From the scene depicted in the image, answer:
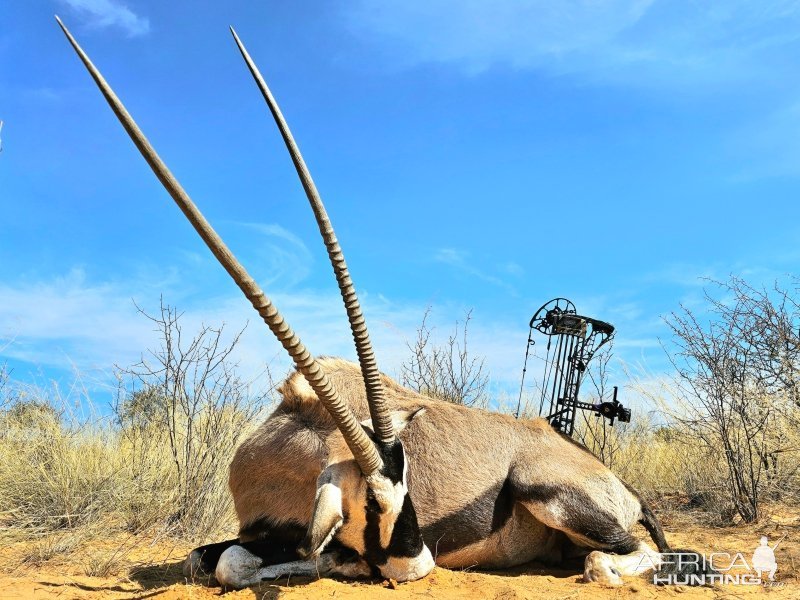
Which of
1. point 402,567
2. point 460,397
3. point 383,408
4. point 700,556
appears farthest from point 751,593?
point 460,397

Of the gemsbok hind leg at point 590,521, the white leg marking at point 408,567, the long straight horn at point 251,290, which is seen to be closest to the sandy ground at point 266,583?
the white leg marking at point 408,567

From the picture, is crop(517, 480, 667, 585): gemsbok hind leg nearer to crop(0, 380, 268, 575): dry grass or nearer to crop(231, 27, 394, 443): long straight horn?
crop(231, 27, 394, 443): long straight horn

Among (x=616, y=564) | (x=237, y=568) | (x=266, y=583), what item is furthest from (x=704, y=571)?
(x=237, y=568)

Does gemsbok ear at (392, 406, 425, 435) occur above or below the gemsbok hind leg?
above

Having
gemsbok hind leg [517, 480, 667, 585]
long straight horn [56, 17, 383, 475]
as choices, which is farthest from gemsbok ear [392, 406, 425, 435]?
gemsbok hind leg [517, 480, 667, 585]

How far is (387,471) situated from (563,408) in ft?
17.6

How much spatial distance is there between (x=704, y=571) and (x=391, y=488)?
2789mm

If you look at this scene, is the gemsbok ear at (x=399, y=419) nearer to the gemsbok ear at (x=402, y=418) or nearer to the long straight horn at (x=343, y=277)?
the gemsbok ear at (x=402, y=418)

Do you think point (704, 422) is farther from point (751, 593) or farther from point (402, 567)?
point (402, 567)

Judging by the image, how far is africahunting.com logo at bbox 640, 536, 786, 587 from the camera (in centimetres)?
521

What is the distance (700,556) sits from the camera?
5.48 meters

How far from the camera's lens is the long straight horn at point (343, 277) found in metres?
3.41

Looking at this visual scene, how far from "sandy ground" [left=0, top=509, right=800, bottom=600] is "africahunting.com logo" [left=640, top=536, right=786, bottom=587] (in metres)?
0.09

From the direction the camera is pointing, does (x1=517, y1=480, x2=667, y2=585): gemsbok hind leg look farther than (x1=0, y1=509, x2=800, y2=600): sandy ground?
Yes
